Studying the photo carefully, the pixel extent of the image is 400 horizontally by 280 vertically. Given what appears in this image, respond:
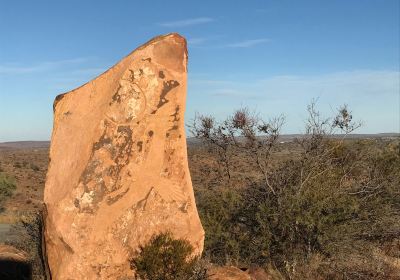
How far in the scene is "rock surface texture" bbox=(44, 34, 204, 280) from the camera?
6.06 metres

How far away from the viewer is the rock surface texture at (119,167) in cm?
606

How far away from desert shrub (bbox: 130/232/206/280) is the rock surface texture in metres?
0.13

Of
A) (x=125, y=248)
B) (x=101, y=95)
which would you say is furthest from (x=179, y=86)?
(x=125, y=248)

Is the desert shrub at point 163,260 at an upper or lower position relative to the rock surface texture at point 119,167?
lower

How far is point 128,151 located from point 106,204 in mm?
761

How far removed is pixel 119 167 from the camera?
246 inches

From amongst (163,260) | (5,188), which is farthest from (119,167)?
(5,188)

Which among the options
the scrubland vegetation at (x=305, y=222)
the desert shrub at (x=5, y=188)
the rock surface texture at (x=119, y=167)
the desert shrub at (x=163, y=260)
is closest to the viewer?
the rock surface texture at (x=119, y=167)

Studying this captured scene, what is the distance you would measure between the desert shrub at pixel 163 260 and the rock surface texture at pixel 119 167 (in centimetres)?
13

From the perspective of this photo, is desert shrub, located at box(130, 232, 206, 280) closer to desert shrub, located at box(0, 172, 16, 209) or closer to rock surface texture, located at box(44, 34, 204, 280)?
rock surface texture, located at box(44, 34, 204, 280)

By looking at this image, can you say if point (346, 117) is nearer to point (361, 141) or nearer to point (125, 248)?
point (361, 141)

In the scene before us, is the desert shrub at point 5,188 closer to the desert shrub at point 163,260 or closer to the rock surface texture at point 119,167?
the rock surface texture at point 119,167

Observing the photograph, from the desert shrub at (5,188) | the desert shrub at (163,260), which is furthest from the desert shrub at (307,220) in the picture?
the desert shrub at (5,188)

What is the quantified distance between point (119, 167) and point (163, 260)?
1.42 meters
